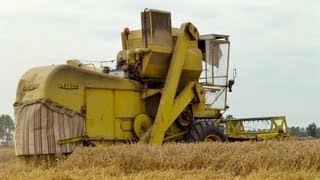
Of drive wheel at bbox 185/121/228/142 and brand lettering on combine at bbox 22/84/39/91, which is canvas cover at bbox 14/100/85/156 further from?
drive wheel at bbox 185/121/228/142

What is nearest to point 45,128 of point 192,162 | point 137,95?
point 137,95

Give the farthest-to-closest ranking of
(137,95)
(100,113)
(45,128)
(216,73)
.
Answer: (216,73), (137,95), (100,113), (45,128)

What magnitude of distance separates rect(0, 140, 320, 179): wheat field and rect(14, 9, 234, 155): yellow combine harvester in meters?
1.16

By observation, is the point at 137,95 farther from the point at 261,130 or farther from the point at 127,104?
the point at 261,130

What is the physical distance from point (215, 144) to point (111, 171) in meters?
2.15

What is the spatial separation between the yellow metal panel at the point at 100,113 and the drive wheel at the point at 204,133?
7.36ft

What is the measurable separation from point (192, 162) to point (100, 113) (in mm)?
3715

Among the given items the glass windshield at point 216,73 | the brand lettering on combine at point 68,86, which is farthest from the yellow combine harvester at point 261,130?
the brand lettering on combine at point 68,86

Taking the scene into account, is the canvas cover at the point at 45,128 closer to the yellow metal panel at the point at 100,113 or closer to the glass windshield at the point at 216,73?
the yellow metal panel at the point at 100,113

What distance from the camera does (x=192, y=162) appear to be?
11.1m

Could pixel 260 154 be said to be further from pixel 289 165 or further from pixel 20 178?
pixel 20 178

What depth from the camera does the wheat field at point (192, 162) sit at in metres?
10.1

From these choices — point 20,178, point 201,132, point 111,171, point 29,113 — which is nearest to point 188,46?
point 201,132

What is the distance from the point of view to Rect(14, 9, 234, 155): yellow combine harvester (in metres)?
13.4
